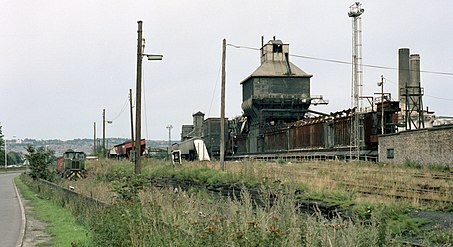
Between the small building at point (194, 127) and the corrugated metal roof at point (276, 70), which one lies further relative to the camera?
the small building at point (194, 127)

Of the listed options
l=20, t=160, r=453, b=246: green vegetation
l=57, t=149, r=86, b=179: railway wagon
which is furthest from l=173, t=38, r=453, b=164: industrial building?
l=57, t=149, r=86, b=179: railway wagon

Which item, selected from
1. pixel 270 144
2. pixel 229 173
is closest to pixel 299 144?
pixel 270 144

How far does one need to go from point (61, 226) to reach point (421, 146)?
24.7 meters

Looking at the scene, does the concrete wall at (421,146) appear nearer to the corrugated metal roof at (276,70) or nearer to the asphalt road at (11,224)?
the asphalt road at (11,224)

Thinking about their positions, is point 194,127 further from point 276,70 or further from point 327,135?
point 327,135

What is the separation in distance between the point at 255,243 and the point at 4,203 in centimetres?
2656

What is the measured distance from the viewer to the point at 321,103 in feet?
253

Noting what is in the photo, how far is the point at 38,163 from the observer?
150ft

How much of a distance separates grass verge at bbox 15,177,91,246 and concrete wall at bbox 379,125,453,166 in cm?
2122

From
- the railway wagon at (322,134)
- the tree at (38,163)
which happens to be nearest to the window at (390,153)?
the railway wagon at (322,134)

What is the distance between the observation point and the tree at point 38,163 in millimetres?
45344

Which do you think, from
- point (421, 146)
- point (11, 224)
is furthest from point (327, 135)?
point (11, 224)

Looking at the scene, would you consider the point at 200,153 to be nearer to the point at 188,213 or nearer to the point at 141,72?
the point at 141,72

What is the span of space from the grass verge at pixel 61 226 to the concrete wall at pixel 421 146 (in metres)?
21.2
